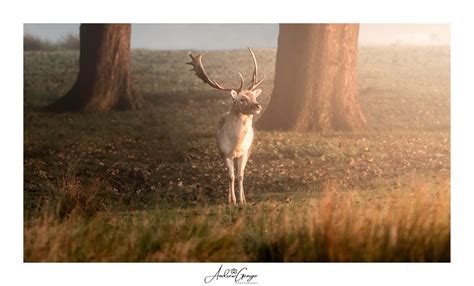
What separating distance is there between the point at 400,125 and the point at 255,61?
2.14m

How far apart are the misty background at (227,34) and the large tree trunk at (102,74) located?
1.03ft

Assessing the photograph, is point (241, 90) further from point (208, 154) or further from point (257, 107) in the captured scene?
point (208, 154)

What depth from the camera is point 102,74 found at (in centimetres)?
1080

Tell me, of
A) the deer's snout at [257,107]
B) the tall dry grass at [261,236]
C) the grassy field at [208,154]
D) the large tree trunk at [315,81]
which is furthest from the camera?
the large tree trunk at [315,81]

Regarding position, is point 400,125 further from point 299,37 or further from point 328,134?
point 299,37

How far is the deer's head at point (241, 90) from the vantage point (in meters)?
9.86

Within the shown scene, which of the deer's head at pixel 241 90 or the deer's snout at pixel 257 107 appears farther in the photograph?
the deer's head at pixel 241 90

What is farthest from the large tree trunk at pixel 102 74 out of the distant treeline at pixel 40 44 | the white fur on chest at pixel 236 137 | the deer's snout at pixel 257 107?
the deer's snout at pixel 257 107

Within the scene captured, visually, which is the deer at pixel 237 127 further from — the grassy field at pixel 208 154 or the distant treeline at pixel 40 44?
the distant treeline at pixel 40 44

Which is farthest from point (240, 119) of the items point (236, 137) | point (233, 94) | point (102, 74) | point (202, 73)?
point (102, 74)

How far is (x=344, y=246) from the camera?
8641mm

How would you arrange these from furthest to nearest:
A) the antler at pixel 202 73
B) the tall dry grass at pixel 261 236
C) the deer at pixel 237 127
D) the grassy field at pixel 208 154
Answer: the antler at pixel 202 73
the deer at pixel 237 127
the grassy field at pixel 208 154
the tall dry grass at pixel 261 236

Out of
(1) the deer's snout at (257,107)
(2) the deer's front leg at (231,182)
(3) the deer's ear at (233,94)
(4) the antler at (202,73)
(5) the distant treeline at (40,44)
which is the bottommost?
(2) the deer's front leg at (231,182)

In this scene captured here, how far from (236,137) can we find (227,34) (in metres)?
1.34
